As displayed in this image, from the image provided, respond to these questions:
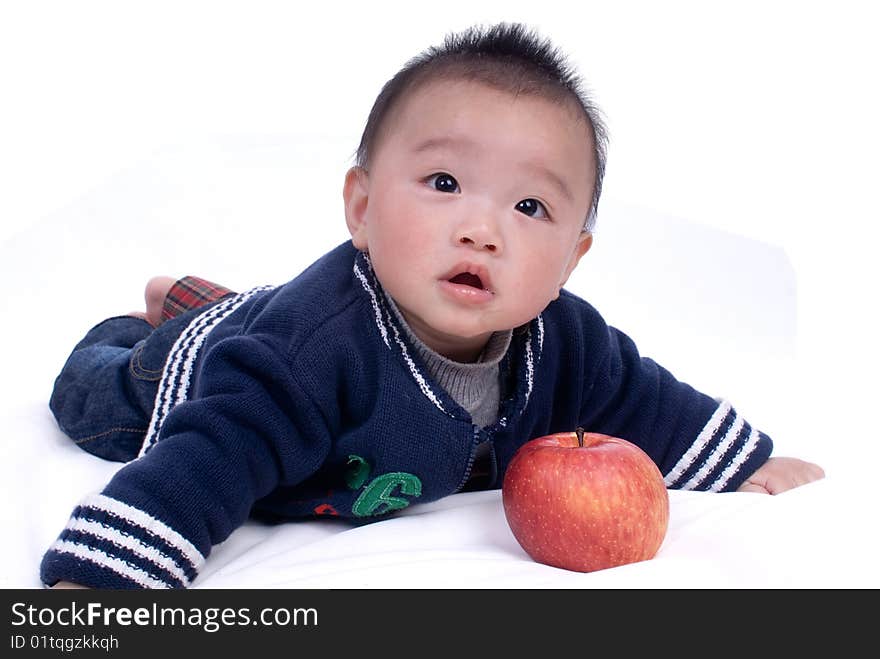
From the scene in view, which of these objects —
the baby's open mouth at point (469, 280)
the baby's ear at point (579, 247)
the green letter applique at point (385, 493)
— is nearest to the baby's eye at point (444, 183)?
the baby's open mouth at point (469, 280)

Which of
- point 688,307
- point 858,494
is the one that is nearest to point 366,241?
point 858,494

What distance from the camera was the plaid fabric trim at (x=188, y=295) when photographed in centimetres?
188

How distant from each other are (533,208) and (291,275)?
1362 mm

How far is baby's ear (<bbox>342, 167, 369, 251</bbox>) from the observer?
1.44 meters

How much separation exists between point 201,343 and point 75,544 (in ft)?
1.60

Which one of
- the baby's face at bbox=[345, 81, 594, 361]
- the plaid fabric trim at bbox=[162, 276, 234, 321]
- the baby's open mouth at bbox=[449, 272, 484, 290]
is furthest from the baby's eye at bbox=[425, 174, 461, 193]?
the plaid fabric trim at bbox=[162, 276, 234, 321]

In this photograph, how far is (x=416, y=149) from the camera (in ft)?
4.36

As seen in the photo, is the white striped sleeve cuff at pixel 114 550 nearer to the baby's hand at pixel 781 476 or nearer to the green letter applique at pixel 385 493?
the green letter applique at pixel 385 493

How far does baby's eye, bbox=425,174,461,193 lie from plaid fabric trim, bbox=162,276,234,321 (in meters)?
0.69

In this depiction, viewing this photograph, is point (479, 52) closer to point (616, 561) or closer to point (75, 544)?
point (616, 561)

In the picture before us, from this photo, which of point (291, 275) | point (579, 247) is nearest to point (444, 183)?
point (579, 247)

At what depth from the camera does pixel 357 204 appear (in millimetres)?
1448
